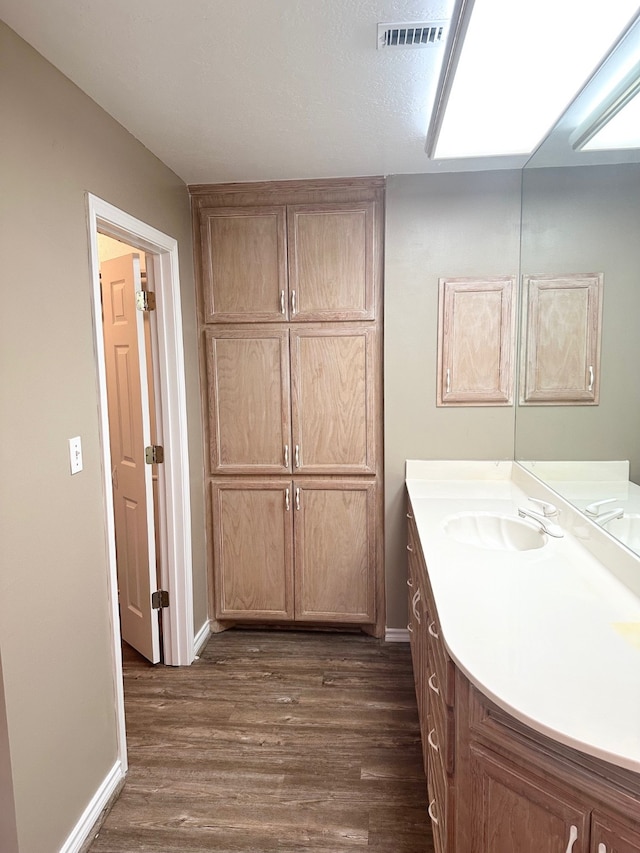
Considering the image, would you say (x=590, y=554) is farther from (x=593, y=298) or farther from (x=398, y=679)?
(x=398, y=679)

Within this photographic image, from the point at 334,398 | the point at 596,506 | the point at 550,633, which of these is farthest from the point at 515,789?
the point at 334,398

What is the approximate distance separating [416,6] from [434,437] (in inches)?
73.6

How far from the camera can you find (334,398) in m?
2.82

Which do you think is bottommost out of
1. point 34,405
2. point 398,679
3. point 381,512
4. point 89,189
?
point 398,679

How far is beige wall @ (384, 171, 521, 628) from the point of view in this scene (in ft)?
8.56

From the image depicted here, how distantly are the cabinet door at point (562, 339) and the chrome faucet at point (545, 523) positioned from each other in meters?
0.45

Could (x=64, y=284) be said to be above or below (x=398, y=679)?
above

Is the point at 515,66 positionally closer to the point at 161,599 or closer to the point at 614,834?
the point at 614,834

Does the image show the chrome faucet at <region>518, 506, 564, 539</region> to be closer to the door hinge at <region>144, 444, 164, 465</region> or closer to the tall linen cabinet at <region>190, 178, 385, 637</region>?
the tall linen cabinet at <region>190, 178, 385, 637</region>

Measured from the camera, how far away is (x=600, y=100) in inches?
61.2

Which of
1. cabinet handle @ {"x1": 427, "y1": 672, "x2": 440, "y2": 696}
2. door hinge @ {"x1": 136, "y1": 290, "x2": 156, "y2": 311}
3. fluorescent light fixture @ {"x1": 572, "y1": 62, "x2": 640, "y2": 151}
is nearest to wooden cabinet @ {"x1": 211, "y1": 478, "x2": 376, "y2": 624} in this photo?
door hinge @ {"x1": 136, "y1": 290, "x2": 156, "y2": 311}

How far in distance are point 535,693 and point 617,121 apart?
5.03 feet

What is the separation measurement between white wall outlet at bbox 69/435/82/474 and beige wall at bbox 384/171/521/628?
5.16ft

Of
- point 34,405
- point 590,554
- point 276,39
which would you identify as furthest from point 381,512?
point 276,39
